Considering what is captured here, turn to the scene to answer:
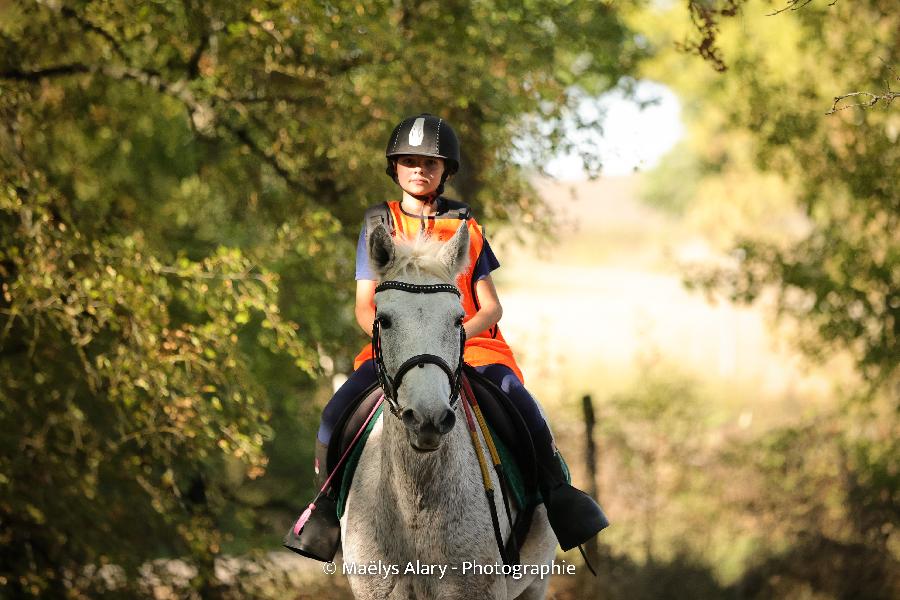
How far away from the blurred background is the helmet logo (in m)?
1.89

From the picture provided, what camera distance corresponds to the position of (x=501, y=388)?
6129 millimetres

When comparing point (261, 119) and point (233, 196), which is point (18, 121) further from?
point (233, 196)

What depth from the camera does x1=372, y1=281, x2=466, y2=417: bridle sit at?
4770 mm

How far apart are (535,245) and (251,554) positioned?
5095mm

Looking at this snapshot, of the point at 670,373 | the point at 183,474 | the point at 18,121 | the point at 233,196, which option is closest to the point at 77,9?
the point at 18,121

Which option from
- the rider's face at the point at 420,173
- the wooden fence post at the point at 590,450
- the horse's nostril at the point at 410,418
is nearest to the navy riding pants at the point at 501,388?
A: the rider's face at the point at 420,173

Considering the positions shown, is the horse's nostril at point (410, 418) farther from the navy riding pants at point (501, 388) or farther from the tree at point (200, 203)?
the tree at point (200, 203)

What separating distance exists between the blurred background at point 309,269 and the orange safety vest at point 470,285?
1.92 m

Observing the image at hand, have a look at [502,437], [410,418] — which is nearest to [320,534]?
[502,437]

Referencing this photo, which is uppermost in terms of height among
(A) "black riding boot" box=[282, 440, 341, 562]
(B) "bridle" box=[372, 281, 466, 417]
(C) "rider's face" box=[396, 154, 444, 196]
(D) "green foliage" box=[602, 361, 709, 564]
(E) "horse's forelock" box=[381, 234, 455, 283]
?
(C) "rider's face" box=[396, 154, 444, 196]

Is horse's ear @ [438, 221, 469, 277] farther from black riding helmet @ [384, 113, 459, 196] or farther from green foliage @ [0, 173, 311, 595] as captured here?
green foliage @ [0, 173, 311, 595]

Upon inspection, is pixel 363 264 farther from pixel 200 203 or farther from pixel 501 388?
pixel 200 203

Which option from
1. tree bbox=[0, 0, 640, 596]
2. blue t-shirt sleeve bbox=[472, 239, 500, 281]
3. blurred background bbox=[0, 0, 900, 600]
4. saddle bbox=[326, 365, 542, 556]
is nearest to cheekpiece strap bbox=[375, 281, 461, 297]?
blue t-shirt sleeve bbox=[472, 239, 500, 281]

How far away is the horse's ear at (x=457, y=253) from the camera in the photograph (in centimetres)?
516
